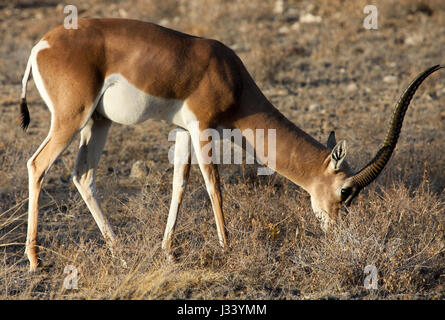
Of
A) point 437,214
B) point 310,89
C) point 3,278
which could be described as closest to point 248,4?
point 310,89

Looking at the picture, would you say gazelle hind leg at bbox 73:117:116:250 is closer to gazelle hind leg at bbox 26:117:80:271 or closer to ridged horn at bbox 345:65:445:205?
gazelle hind leg at bbox 26:117:80:271

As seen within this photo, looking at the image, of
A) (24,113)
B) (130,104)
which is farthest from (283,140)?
(24,113)

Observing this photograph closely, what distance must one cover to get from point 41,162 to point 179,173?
1432mm

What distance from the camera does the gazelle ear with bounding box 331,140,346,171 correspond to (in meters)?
5.79

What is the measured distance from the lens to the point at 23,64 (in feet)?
42.3

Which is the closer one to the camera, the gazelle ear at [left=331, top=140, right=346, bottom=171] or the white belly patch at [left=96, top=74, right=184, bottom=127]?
the white belly patch at [left=96, top=74, right=184, bottom=127]

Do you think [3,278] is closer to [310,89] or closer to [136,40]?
[136,40]

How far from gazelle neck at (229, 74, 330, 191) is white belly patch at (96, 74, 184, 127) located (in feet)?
2.25

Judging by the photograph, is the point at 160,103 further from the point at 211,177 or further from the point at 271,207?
the point at 271,207

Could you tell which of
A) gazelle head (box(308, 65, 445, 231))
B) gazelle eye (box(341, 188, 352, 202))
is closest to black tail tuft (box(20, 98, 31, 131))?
gazelle head (box(308, 65, 445, 231))

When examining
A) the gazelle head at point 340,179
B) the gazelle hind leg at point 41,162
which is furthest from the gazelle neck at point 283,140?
the gazelle hind leg at point 41,162

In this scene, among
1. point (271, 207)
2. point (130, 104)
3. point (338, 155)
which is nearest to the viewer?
point (130, 104)

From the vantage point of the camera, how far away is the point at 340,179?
6.01 m

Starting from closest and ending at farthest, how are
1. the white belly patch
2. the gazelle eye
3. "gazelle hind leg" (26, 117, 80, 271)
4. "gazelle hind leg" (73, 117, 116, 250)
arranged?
1. "gazelle hind leg" (26, 117, 80, 271)
2. the white belly patch
3. the gazelle eye
4. "gazelle hind leg" (73, 117, 116, 250)
